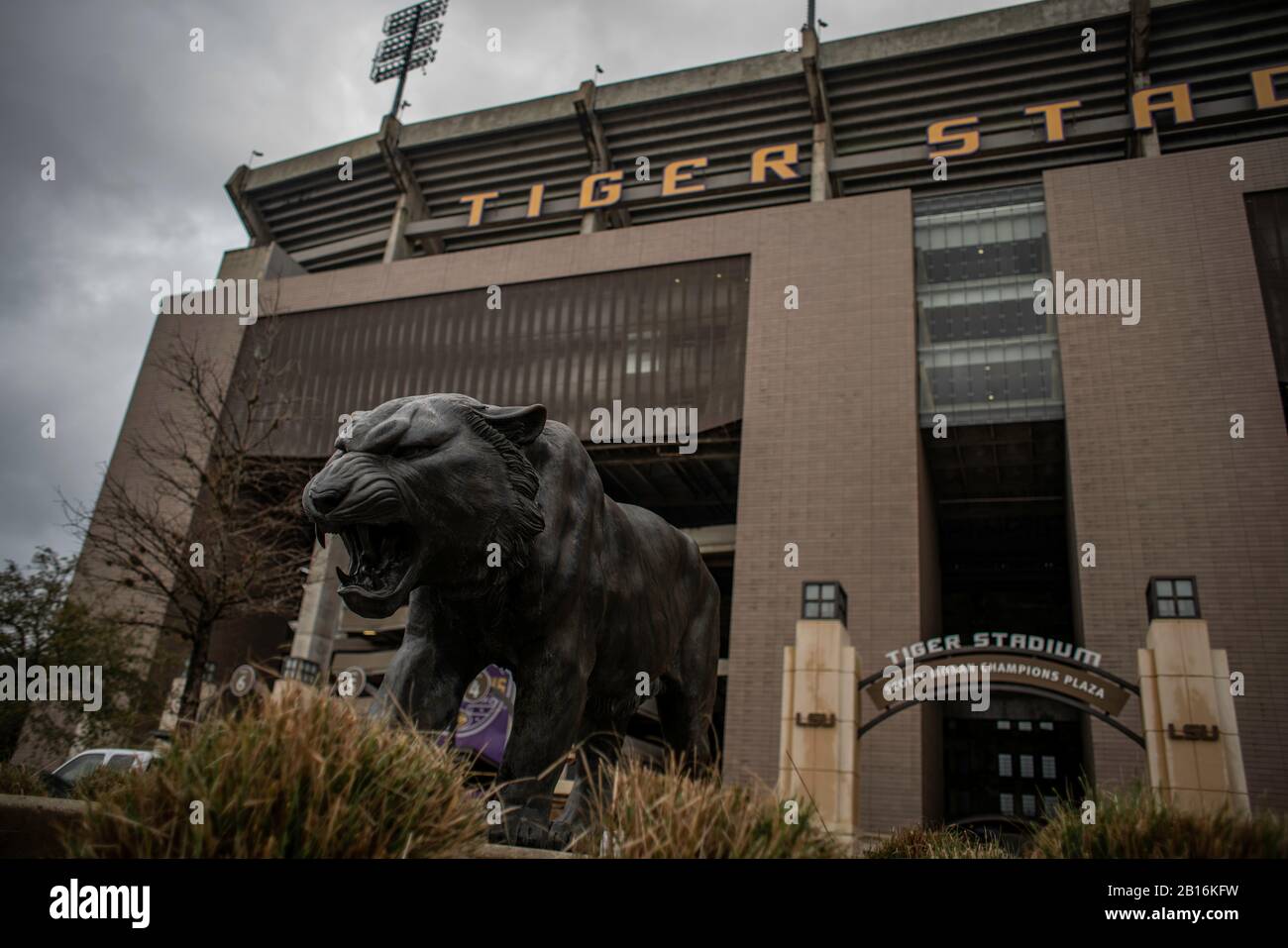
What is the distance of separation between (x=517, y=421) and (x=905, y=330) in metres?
31.1

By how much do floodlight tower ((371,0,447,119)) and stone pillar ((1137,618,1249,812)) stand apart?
50923 mm

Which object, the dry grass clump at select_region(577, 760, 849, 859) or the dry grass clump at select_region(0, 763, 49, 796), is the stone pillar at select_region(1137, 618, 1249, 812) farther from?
the dry grass clump at select_region(0, 763, 49, 796)

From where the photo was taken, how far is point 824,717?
17.8 metres

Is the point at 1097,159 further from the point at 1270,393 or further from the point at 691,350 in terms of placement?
the point at 691,350

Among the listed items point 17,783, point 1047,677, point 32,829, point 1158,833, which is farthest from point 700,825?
point 1047,677

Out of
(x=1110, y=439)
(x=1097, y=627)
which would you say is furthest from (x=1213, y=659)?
(x=1110, y=439)

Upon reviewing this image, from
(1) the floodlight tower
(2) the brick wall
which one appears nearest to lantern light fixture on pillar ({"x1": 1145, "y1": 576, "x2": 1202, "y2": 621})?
(2) the brick wall

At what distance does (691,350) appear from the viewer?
36062 millimetres

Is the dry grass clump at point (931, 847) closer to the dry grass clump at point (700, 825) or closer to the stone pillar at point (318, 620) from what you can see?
the dry grass clump at point (700, 825)
